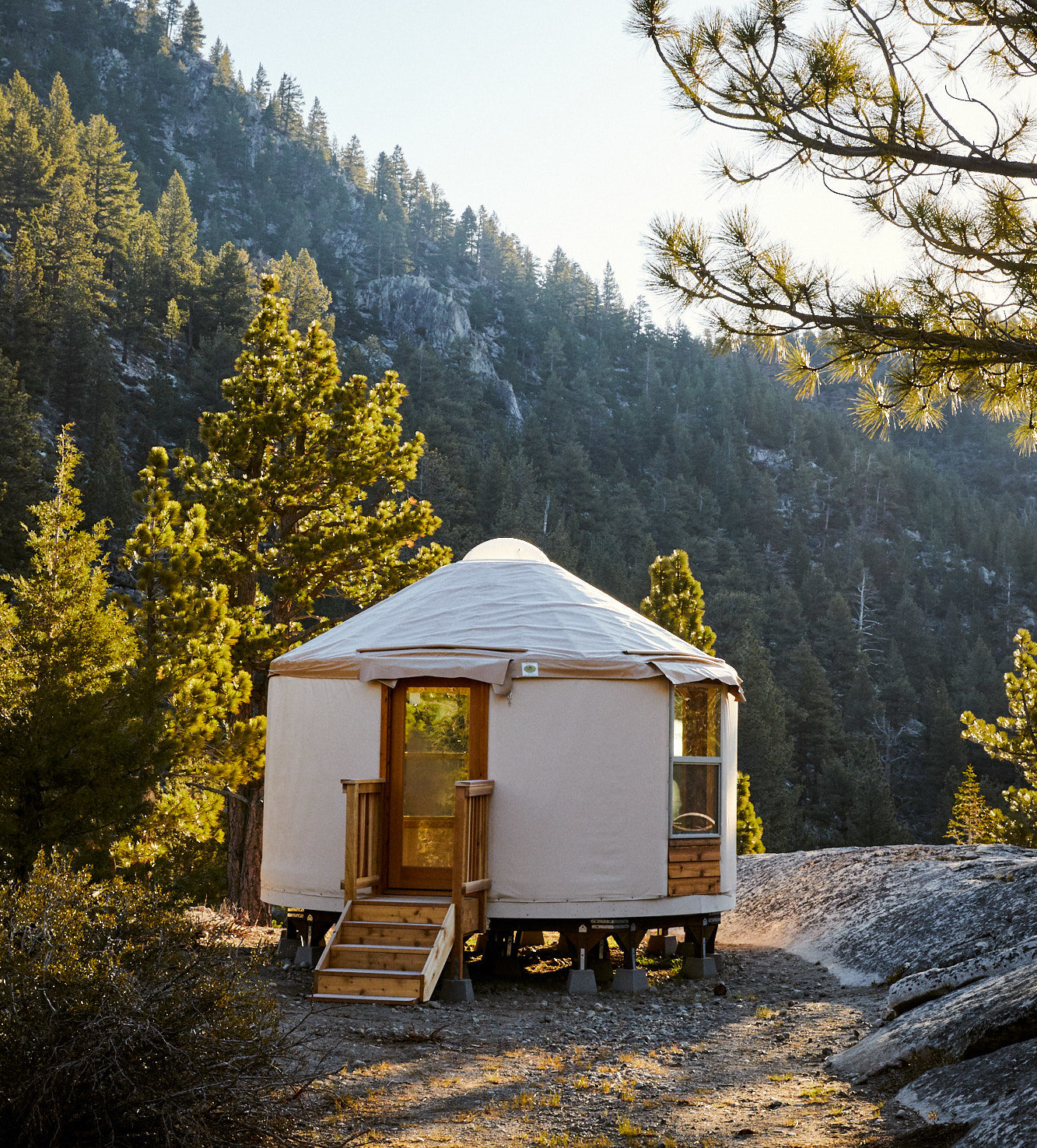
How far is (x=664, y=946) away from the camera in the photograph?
7.15m

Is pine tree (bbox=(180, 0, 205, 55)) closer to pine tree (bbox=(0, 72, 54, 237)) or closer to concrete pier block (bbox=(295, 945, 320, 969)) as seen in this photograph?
pine tree (bbox=(0, 72, 54, 237))

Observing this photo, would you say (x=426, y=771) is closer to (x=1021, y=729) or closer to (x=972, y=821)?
(x=1021, y=729)

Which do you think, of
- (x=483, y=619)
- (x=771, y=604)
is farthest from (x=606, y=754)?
(x=771, y=604)

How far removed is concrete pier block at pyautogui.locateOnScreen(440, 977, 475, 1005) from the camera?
581 cm

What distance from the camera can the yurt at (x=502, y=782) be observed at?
6.31 m

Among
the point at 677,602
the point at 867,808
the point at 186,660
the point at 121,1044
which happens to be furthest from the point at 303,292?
the point at 121,1044

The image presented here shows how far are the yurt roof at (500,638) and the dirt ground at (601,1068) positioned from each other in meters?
1.87

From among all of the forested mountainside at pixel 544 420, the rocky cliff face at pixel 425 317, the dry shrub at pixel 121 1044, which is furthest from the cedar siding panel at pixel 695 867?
the rocky cliff face at pixel 425 317

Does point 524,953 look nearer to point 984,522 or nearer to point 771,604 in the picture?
point 771,604

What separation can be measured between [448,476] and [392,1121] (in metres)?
35.5

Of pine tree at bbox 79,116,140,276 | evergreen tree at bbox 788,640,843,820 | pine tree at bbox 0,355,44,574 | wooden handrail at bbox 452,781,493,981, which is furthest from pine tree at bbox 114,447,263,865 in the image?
pine tree at bbox 79,116,140,276

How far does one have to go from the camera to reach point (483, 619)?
22.6ft

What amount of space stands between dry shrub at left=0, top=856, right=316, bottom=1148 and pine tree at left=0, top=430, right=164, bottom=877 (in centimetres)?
343

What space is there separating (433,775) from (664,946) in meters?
1.99
